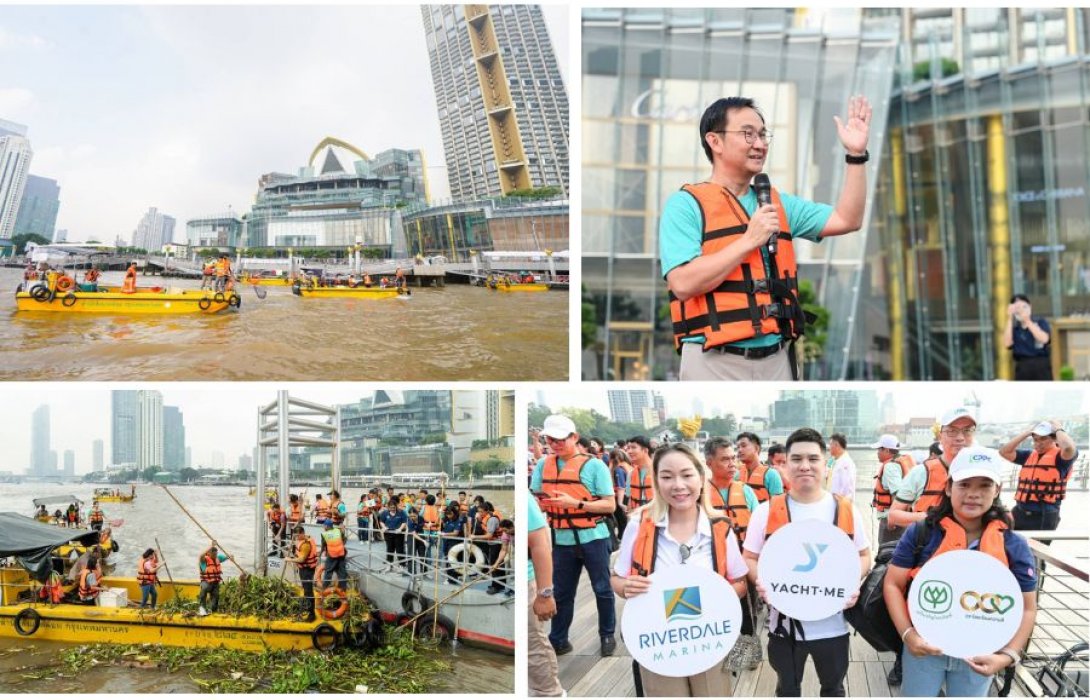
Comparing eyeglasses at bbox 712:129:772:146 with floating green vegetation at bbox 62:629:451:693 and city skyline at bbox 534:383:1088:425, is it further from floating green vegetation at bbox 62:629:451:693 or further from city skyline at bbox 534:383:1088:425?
floating green vegetation at bbox 62:629:451:693

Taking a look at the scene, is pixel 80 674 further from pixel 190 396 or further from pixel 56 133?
pixel 56 133

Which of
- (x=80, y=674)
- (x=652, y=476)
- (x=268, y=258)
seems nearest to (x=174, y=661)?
(x=80, y=674)

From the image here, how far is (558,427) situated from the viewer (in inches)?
134

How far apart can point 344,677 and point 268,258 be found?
195 centimetres

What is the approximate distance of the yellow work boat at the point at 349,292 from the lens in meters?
4.37

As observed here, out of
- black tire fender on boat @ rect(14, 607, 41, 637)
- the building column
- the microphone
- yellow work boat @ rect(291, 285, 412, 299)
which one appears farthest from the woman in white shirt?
the building column

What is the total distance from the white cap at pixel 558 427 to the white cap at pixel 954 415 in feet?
4.33

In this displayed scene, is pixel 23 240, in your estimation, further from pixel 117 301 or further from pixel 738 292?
pixel 738 292

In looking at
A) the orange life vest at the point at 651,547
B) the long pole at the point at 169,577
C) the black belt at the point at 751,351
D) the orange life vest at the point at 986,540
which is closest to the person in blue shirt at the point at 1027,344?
the orange life vest at the point at 986,540

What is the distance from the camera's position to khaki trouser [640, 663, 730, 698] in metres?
3.16

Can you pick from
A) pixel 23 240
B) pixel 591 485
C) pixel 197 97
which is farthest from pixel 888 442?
pixel 23 240

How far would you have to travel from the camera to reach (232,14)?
4.11 metres

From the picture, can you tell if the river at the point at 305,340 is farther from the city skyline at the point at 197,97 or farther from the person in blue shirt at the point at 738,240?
the person in blue shirt at the point at 738,240

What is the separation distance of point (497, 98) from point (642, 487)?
6.83 feet
